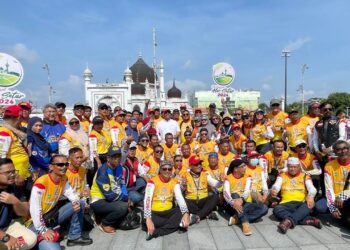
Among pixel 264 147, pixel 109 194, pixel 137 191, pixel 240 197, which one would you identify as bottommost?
pixel 137 191

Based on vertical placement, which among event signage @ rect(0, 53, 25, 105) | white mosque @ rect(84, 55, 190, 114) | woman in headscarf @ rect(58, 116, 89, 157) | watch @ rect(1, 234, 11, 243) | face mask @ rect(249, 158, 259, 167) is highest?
white mosque @ rect(84, 55, 190, 114)

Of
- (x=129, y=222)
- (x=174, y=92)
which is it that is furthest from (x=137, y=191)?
(x=174, y=92)

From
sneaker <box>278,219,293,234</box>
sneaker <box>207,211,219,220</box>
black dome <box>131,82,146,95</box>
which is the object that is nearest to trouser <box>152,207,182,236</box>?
sneaker <box>207,211,219,220</box>

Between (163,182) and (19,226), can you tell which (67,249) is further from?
(163,182)

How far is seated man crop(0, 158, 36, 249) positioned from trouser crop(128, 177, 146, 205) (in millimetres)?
1998

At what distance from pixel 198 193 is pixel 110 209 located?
1.59 m

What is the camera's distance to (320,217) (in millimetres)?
5121

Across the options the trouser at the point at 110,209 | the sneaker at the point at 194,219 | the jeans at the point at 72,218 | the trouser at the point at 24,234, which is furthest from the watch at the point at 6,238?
the sneaker at the point at 194,219

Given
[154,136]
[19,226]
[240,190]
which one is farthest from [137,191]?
[19,226]

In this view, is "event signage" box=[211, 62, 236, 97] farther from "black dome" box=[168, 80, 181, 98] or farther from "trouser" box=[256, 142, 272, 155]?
"black dome" box=[168, 80, 181, 98]

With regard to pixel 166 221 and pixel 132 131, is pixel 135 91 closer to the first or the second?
pixel 132 131

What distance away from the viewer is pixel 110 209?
4574 millimetres

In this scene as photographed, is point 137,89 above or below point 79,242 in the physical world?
above

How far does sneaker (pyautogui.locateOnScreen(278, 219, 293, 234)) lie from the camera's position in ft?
14.6
